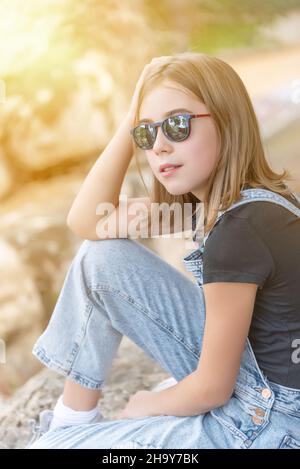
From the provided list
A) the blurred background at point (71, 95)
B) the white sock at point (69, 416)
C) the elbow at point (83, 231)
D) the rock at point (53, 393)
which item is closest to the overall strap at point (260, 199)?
the elbow at point (83, 231)

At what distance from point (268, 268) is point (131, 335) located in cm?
41

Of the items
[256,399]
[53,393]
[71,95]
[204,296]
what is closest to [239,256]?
[204,296]

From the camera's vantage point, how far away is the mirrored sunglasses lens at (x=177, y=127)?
1188mm

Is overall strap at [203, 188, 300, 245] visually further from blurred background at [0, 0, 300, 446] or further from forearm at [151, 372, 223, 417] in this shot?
blurred background at [0, 0, 300, 446]

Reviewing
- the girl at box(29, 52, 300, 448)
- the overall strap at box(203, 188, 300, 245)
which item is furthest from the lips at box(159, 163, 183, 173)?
the overall strap at box(203, 188, 300, 245)

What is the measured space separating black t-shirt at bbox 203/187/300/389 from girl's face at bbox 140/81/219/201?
127mm

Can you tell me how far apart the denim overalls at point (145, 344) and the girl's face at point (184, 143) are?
0.47 feet

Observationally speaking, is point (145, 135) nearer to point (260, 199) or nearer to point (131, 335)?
point (260, 199)

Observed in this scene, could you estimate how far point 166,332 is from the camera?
53.5 inches

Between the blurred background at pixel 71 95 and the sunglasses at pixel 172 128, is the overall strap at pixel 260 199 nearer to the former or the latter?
the sunglasses at pixel 172 128

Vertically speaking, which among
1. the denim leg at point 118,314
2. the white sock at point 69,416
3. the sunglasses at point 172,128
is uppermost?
the sunglasses at point 172,128

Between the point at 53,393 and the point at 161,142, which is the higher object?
the point at 161,142

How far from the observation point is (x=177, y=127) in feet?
3.92
